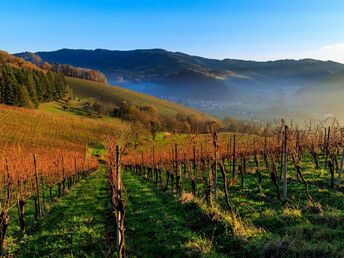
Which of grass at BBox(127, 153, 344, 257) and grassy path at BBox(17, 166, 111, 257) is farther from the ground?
grass at BBox(127, 153, 344, 257)

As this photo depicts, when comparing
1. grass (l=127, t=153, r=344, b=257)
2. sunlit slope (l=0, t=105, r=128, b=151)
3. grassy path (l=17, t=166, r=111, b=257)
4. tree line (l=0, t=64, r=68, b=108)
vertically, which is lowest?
sunlit slope (l=0, t=105, r=128, b=151)

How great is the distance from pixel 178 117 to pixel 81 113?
41.4 m

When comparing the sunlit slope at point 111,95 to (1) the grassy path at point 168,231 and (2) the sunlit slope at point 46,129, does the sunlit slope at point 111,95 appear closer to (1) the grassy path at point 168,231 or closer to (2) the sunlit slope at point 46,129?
(2) the sunlit slope at point 46,129

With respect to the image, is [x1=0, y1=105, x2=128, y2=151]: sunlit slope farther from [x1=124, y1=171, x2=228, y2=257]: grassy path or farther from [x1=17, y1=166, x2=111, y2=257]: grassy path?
[x1=124, y1=171, x2=228, y2=257]: grassy path

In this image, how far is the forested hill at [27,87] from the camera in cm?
8962

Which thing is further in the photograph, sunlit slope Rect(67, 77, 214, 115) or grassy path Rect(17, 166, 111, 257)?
sunlit slope Rect(67, 77, 214, 115)

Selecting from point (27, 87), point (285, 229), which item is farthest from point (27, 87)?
point (285, 229)

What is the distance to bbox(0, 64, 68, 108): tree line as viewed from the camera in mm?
89625

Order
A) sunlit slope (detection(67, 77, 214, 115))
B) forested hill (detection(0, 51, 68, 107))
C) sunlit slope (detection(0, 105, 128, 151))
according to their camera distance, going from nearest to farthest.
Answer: sunlit slope (detection(0, 105, 128, 151)) → forested hill (detection(0, 51, 68, 107)) → sunlit slope (detection(67, 77, 214, 115))

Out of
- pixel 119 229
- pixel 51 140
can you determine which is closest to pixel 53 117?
pixel 51 140

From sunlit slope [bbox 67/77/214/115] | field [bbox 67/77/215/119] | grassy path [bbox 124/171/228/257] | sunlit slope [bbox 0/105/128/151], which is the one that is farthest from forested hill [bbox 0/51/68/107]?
grassy path [bbox 124/171/228/257]

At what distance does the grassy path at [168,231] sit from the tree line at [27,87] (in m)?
87.6

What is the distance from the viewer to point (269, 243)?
7.97 m

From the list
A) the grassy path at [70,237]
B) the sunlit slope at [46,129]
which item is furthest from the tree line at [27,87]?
the grassy path at [70,237]
